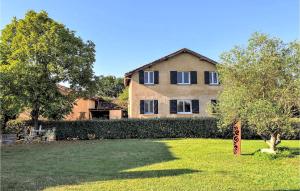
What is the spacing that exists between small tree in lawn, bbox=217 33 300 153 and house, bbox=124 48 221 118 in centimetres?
1737

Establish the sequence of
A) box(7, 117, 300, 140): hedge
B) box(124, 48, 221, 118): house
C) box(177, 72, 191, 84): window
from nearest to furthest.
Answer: box(7, 117, 300, 140): hedge < box(124, 48, 221, 118): house < box(177, 72, 191, 84): window

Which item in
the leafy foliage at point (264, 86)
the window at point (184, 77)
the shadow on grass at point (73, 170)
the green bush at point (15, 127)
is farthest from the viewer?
the window at point (184, 77)

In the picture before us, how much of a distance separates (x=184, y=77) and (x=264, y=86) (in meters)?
18.8

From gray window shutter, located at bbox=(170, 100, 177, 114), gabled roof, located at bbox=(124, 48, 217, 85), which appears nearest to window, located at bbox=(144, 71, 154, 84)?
gabled roof, located at bbox=(124, 48, 217, 85)

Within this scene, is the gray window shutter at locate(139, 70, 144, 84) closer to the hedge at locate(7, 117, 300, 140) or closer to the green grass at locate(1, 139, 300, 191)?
the hedge at locate(7, 117, 300, 140)

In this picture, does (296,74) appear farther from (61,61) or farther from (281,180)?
(61,61)

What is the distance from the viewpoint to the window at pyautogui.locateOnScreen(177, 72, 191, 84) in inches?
1272

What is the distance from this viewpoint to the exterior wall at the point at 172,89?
31.8m

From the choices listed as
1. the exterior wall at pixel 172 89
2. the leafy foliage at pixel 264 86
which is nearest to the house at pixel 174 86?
the exterior wall at pixel 172 89

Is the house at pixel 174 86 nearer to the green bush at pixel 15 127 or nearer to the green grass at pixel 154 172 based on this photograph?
the green bush at pixel 15 127

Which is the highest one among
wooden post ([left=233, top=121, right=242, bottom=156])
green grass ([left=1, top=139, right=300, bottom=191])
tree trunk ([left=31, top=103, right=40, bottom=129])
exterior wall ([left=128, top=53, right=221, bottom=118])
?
exterior wall ([left=128, top=53, right=221, bottom=118])

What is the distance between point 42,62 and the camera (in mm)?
24578

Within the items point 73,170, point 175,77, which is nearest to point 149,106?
point 175,77

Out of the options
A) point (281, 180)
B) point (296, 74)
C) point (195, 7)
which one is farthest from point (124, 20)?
point (281, 180)
